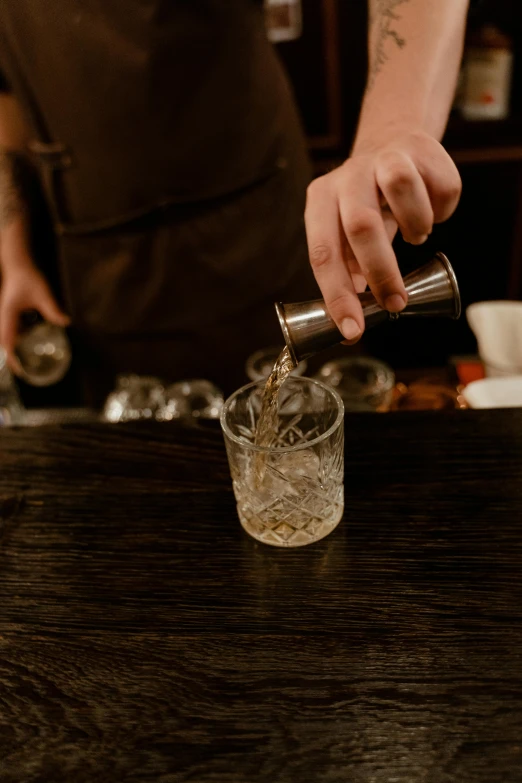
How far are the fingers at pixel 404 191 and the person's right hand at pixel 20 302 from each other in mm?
1459

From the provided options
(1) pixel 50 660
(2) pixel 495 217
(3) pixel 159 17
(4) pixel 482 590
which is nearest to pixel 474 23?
(2) pixel 495 217

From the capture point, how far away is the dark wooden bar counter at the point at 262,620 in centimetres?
67

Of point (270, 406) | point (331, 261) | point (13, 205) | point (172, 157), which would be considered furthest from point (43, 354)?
point (331, 261)

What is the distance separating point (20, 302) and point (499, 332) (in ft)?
4.72

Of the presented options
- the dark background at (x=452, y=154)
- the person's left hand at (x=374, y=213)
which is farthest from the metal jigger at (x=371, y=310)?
the dark background at (x=452, y=154)

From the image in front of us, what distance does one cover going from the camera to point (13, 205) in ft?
6.93

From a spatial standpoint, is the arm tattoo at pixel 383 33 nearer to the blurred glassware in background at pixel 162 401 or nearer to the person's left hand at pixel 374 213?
the person's left hand at pixel 374 213

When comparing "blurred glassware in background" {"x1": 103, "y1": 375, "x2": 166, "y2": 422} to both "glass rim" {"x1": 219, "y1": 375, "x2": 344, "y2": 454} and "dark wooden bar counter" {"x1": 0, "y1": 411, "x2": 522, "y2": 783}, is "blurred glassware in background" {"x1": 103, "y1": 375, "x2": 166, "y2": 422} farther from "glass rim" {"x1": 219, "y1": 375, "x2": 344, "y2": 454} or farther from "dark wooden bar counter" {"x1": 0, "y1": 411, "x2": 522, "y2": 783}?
"glass rim" {"x1": 219, "y1": 375, "x2": 344, "y2": 454}

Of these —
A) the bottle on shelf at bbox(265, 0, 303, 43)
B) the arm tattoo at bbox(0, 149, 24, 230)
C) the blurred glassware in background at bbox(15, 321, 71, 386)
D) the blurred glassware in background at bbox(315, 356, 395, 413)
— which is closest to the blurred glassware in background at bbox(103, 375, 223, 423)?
the blurred glassware in background at bbox(315, 356, 395, 413)

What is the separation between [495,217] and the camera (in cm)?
320

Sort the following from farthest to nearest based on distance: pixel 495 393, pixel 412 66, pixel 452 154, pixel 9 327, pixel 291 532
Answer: pixel 452 154, pixel 9 327, pixel 495 393, pixel 412 66, pixel 291 532

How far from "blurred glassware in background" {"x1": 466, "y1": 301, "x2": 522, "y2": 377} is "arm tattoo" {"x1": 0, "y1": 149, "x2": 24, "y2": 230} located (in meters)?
1.48

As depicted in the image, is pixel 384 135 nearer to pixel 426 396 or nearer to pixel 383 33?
pixel 383 33

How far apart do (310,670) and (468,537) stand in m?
0.30
